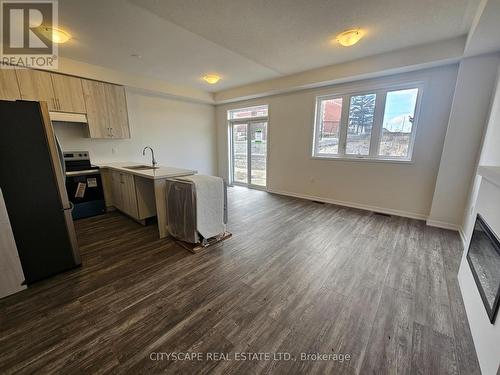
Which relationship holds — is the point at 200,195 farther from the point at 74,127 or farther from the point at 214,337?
the point at 74,127

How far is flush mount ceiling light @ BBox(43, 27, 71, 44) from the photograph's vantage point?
8.42ft

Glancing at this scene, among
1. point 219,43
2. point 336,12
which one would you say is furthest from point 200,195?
point 336,12

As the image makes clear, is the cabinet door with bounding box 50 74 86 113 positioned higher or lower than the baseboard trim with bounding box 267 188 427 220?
higher

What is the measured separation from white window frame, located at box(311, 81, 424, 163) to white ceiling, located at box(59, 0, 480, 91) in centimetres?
71

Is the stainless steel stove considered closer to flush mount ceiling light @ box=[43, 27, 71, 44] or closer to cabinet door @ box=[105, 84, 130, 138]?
cabinet door @ box=[105, 84, 130, 138]

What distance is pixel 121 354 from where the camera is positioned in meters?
1.34

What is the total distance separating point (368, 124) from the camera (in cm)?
397

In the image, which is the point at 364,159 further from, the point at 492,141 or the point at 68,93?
the point at 68,93

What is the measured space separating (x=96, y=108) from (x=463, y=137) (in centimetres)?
625

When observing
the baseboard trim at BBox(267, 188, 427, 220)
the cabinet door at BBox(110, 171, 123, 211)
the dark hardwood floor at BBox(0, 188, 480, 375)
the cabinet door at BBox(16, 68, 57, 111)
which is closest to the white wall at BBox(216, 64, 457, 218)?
the baseboard trim at BBox(267, 188, 427, 220)

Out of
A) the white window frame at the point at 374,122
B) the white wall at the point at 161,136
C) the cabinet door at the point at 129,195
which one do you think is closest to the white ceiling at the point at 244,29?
the white window frame at the point at 374,122

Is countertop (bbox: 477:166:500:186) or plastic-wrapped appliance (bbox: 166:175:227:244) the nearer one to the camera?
countertop (bbox: 477:166:500:186)

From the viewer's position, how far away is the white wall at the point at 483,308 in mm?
1150

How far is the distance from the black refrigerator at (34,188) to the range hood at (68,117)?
196 centimetres
